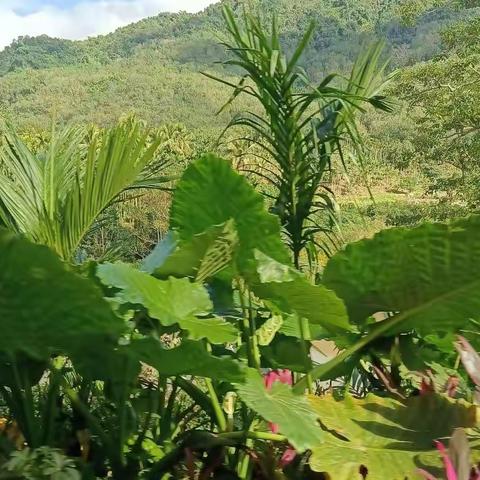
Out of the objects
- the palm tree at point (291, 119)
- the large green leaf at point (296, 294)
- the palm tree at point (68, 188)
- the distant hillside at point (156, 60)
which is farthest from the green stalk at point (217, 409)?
the distant hillside at point (156, 60)

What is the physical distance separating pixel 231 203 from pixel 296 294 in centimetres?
13

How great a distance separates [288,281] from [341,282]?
14cm

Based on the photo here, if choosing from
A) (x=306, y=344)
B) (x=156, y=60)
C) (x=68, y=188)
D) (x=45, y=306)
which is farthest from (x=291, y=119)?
(x=156, y=60)

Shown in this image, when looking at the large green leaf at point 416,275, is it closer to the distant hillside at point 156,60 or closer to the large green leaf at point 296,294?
the large green leaf at point 296,294

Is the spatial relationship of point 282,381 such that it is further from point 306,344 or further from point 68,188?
point 68,188

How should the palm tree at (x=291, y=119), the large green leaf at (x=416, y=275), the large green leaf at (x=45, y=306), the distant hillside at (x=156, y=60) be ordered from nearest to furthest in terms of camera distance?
the large green leaf at (x=45, y=306)
the large green leaf at (x=416, y=275)
the palm tree at (x=291, y=119)
the distant hillside at (x=156, y=60)

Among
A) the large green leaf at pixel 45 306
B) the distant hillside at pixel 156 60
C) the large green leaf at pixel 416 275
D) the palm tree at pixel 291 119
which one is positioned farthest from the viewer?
the distant hillside at pixel 156 60

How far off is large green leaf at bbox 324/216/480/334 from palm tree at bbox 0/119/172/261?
358 mm

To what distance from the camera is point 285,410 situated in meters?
0.65

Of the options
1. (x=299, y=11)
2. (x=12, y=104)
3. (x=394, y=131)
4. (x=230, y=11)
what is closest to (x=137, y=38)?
(x=299, y=11)

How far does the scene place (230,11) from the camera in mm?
1491

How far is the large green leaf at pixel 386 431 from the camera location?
2.23 feet

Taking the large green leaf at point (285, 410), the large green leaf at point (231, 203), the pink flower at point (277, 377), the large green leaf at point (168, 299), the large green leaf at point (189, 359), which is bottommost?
the pink flower at point (277, 377)

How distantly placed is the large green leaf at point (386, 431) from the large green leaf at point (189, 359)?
108 millimetres
